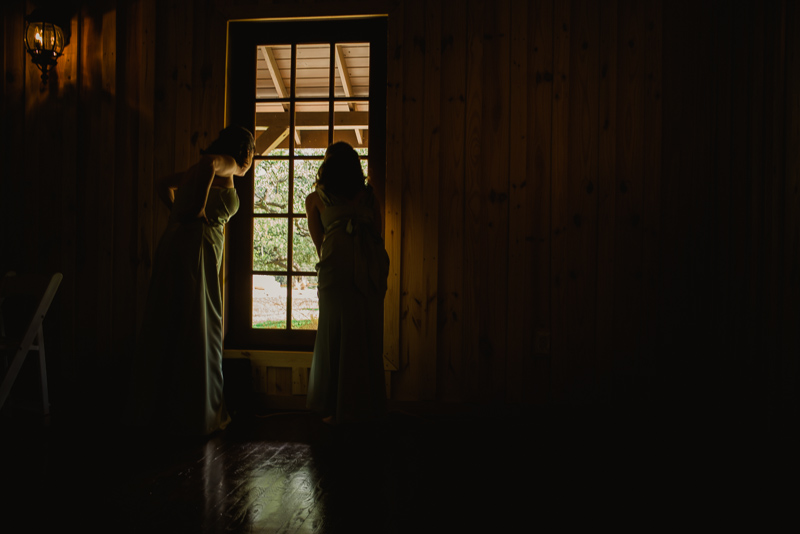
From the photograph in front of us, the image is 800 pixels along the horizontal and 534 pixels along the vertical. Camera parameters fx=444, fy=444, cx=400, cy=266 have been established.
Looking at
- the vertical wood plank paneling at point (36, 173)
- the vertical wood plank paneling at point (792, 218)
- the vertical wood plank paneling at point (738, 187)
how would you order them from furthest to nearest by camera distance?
the vertical wood plank paneling at point (36, 173) < the vertical wood plank paneling at point (738, 187) < the vertical wood plank paneling at point (792, 218)

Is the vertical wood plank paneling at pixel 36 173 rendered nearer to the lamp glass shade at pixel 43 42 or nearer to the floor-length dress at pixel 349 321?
the lamp glass shade at pixel 43 42

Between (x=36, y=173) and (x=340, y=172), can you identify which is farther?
(x=36, y=173)

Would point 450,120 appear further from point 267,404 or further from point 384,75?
point 267,404

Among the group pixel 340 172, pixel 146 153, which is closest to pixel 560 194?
pixel 340 172

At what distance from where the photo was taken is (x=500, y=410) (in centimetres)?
257

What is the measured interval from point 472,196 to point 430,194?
0.25m

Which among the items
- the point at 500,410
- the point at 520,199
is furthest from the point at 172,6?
the point at 500,410

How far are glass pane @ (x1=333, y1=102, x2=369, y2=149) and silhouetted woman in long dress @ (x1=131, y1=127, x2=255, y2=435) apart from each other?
796 millimetres

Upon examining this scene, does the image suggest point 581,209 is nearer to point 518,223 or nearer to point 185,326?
point 518,223

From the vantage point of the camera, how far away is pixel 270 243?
2816mm

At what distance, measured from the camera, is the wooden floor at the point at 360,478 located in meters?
1.44

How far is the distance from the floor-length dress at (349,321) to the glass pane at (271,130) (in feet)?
2.52

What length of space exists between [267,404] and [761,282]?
267cm

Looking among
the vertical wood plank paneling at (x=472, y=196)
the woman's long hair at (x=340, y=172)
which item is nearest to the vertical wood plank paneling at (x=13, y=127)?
the woman's long hair at (x=340, y=172)
